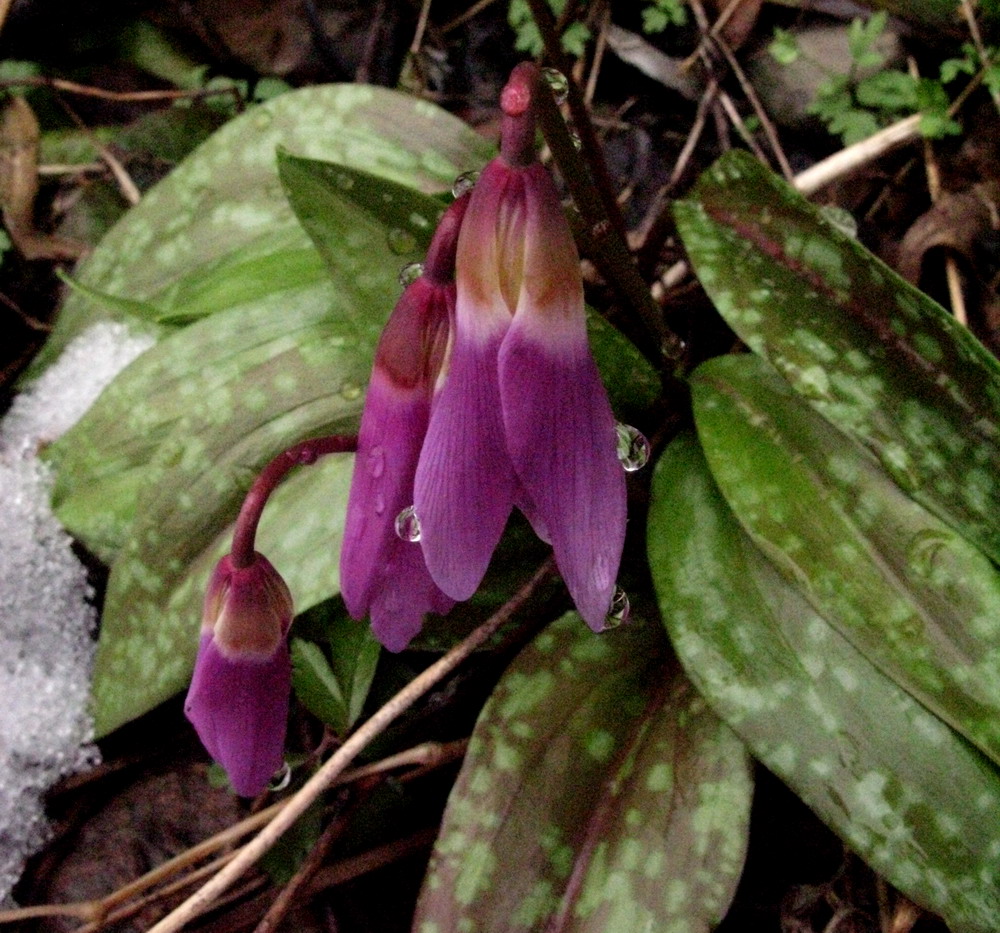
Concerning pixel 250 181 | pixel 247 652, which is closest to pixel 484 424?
pixel 247 652

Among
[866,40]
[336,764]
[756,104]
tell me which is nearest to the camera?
[336,764]

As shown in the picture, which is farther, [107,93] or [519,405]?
[107,93]

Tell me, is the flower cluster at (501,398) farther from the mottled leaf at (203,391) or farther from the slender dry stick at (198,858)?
the slender dry stick at (198,858)

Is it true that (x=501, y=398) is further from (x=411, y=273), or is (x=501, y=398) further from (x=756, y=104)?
(x=756, y=104)

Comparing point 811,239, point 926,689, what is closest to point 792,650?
point 926,689

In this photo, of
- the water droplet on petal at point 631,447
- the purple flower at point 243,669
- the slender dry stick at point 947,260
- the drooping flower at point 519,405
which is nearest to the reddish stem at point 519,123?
the drooping flower at point 519,405

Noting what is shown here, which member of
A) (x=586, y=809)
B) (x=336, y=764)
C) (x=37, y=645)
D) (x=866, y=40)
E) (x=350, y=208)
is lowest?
(x=37, y=645)
